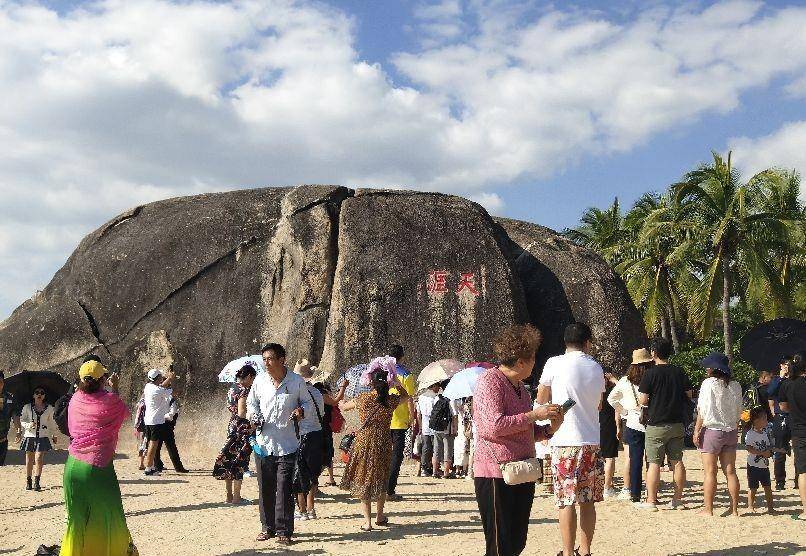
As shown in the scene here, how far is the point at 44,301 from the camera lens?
56.9 ft

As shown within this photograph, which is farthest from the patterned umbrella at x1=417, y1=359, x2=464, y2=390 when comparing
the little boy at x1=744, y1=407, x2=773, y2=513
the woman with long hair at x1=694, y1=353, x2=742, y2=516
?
the little boy at x1=744, y1=407, x2=773, y2=513

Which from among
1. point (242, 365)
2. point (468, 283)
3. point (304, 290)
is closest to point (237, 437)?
point (242, 365)

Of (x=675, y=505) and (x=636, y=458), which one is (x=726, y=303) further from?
(x=675, y=505)

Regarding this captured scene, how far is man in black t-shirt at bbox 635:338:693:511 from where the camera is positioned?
7.93 metres

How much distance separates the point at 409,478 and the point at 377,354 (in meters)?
3.13

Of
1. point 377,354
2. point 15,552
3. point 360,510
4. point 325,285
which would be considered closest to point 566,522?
point 360,510

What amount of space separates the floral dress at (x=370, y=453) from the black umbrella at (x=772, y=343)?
6.78 meters

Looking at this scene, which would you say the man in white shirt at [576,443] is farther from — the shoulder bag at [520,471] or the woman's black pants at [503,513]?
the shoulder bag at [520,471]

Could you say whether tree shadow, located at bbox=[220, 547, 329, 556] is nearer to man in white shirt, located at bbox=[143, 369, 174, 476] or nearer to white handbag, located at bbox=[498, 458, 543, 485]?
white handbag, located at bbox=[498, 458, 543, 485]

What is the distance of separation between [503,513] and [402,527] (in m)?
3.51

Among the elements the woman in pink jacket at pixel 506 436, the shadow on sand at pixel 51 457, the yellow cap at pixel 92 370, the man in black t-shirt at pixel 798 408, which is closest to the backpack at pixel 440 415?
the man in black t-shirt at pixel 798 408

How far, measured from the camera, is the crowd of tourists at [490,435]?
4.54 meters

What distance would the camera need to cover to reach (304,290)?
15.1m

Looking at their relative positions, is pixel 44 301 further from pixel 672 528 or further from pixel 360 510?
pixel 672 528
